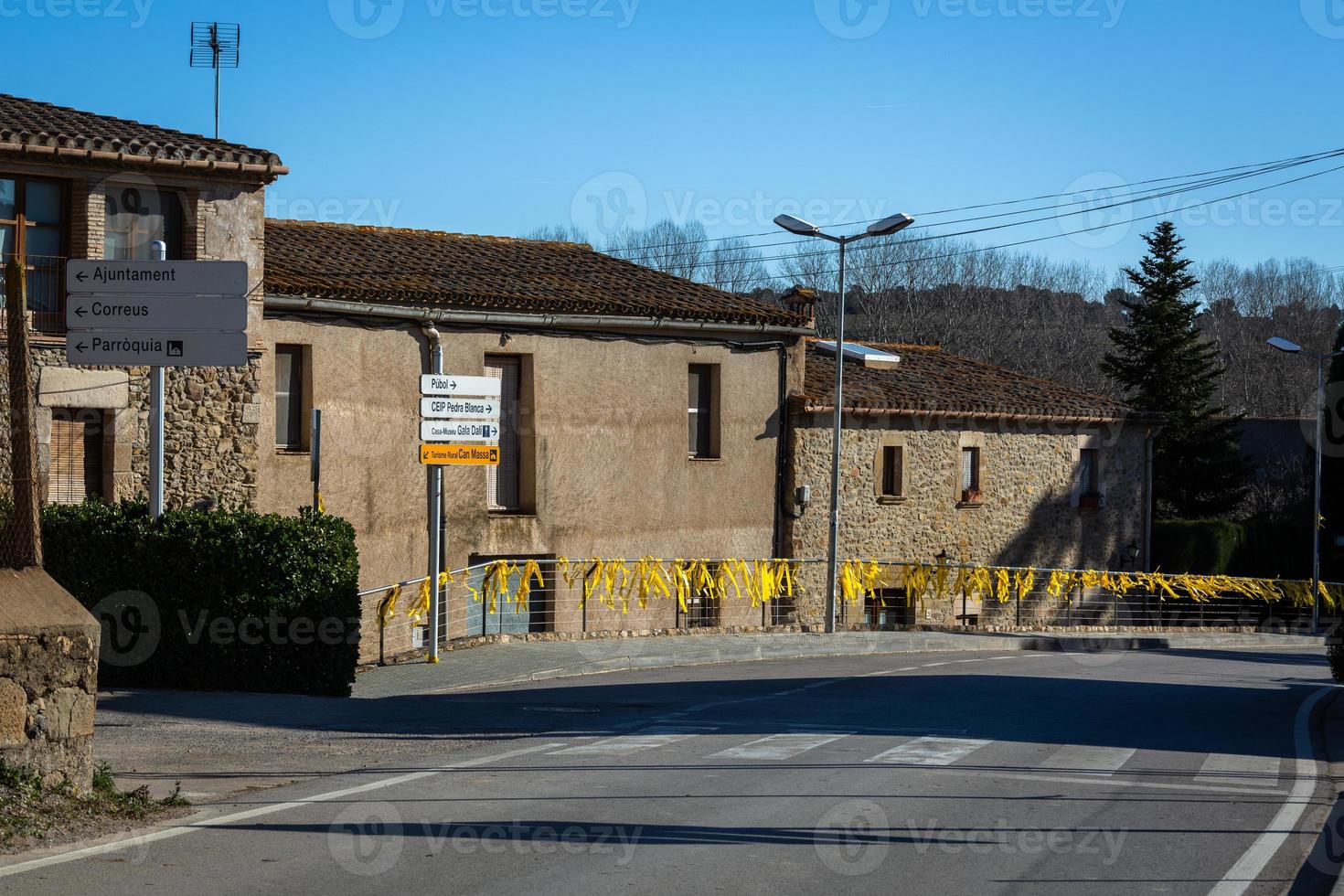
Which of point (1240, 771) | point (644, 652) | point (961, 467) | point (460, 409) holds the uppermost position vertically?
point (460, 409)

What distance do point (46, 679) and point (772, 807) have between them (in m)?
4.27

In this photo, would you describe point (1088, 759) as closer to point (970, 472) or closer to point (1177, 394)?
point (970, 472)

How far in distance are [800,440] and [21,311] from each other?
2079 cm

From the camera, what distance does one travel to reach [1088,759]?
1093 cm

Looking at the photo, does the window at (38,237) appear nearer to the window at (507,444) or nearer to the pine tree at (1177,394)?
the window at (507,444)

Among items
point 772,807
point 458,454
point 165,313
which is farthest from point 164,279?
point 772,807

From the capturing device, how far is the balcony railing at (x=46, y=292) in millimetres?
17984

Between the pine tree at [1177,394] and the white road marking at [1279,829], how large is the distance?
3394 cm

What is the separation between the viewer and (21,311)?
27.5 ft

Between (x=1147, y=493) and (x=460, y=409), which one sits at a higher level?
(x=460, y=409)

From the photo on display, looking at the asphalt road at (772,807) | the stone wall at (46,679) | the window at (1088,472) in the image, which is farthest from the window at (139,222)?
the window at (1088,472)

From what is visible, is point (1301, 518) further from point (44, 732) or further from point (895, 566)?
point (44, 732)

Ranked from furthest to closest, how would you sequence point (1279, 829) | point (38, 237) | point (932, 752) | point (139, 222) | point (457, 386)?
point (139, 222) < point (38, 237) < point (457, 386) < point (932, 752) < point (1279, 829)

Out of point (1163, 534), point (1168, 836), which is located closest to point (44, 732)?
point (1168, 836)
